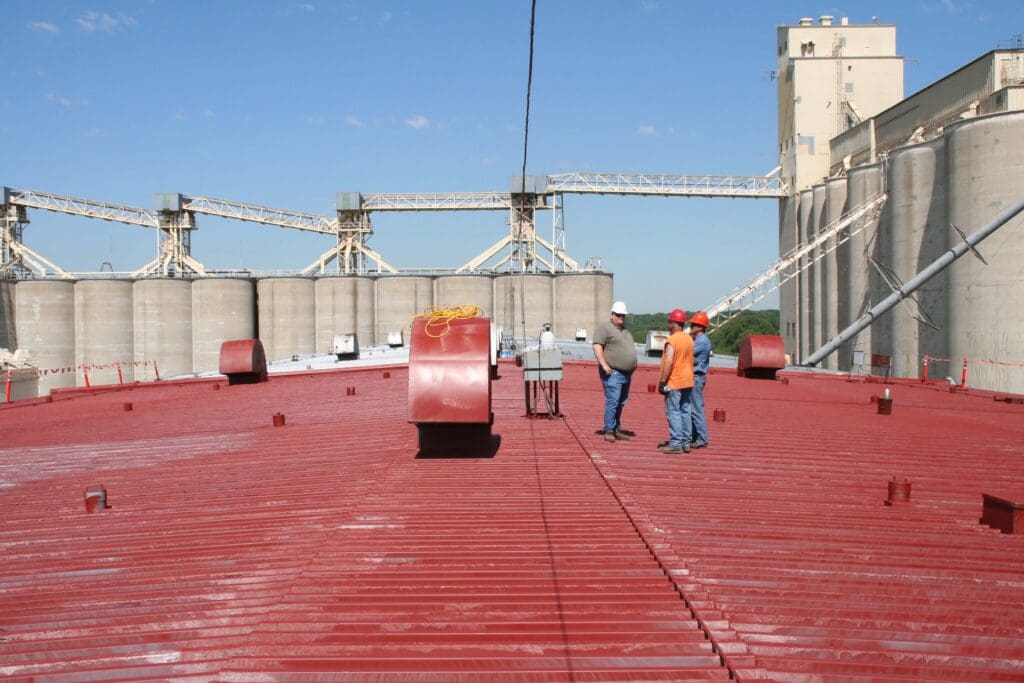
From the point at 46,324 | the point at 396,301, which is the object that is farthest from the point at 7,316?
the point at 396,301

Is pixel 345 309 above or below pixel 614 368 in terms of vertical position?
above

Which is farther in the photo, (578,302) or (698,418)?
Answer: (578,302)

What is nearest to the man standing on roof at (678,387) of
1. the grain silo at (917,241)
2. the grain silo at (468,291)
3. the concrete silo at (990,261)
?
the concrete silo at (990,261)

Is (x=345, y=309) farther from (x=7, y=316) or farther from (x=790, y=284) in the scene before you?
(x=790, y=284)

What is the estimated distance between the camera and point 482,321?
867 cm

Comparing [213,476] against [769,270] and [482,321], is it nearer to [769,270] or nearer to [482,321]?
[482,321]

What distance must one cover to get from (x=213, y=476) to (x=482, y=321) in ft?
10.1

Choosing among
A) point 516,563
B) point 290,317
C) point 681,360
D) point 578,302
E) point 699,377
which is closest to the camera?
point 516,563

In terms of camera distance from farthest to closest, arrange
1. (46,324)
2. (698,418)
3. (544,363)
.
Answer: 1. (46,324)
2. (544,363)
3. (698,418)

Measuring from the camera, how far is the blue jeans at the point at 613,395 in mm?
9500

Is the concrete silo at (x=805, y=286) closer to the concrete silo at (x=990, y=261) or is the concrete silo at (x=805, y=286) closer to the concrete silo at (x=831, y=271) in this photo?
the concrete silo at (x=831, y=271)

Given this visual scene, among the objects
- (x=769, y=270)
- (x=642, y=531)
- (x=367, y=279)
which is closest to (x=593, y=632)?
(x=642, y=531)

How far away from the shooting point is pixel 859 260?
148 feet

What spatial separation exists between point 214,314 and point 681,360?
179 ft
